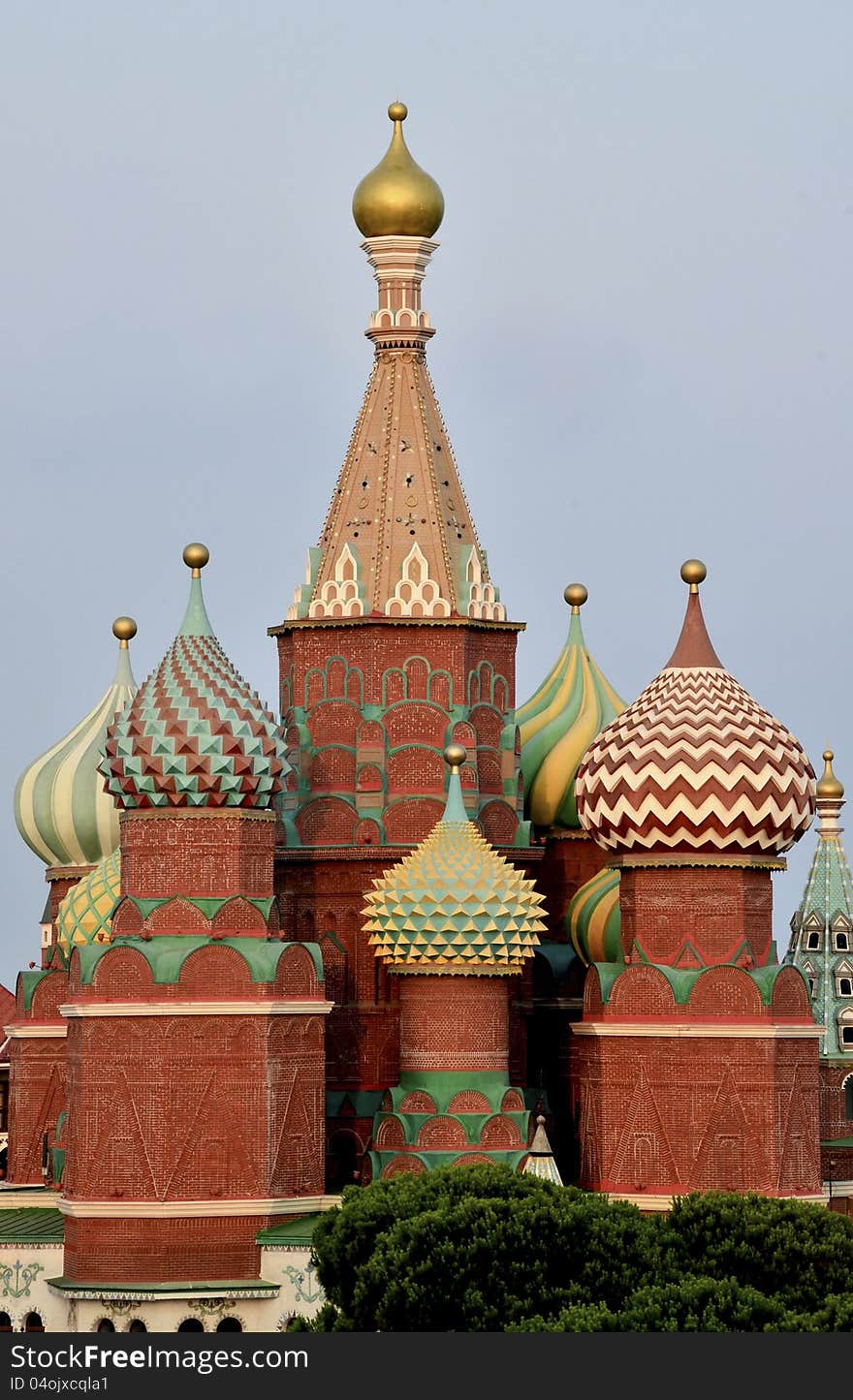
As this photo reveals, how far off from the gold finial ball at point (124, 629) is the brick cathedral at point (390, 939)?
4.57 meters

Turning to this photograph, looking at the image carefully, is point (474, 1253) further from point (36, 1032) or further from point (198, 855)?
point (36, 1032)

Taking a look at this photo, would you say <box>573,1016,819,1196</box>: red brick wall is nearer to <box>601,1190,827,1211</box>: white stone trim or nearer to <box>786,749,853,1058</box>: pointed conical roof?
<box>601,1190,827,1211</box>: white stone trim

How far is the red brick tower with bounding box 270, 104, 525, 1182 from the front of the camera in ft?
203

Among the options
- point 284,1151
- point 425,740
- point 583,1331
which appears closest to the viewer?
point 583,1331

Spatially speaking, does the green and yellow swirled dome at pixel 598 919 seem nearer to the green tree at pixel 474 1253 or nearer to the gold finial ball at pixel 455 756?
the gold finial ball at pixel 455 756

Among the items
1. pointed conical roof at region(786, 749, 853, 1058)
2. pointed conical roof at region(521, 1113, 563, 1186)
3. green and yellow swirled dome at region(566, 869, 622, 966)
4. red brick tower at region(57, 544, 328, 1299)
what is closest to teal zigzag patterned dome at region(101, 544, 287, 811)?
red brick tower at region(57, 544, 328, 1299)

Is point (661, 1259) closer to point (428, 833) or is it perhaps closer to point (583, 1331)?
point (583, 1331)

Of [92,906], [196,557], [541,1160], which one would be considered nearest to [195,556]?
[196,557]

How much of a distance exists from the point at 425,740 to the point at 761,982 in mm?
6312

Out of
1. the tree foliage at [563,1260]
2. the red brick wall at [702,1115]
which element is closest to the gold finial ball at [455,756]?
the red brick wall at [702,1115]

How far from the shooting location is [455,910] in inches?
2328

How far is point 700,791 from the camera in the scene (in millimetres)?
59500

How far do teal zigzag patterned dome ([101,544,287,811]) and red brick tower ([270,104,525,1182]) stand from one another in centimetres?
263

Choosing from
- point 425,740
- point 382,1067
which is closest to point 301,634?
point 425,740
